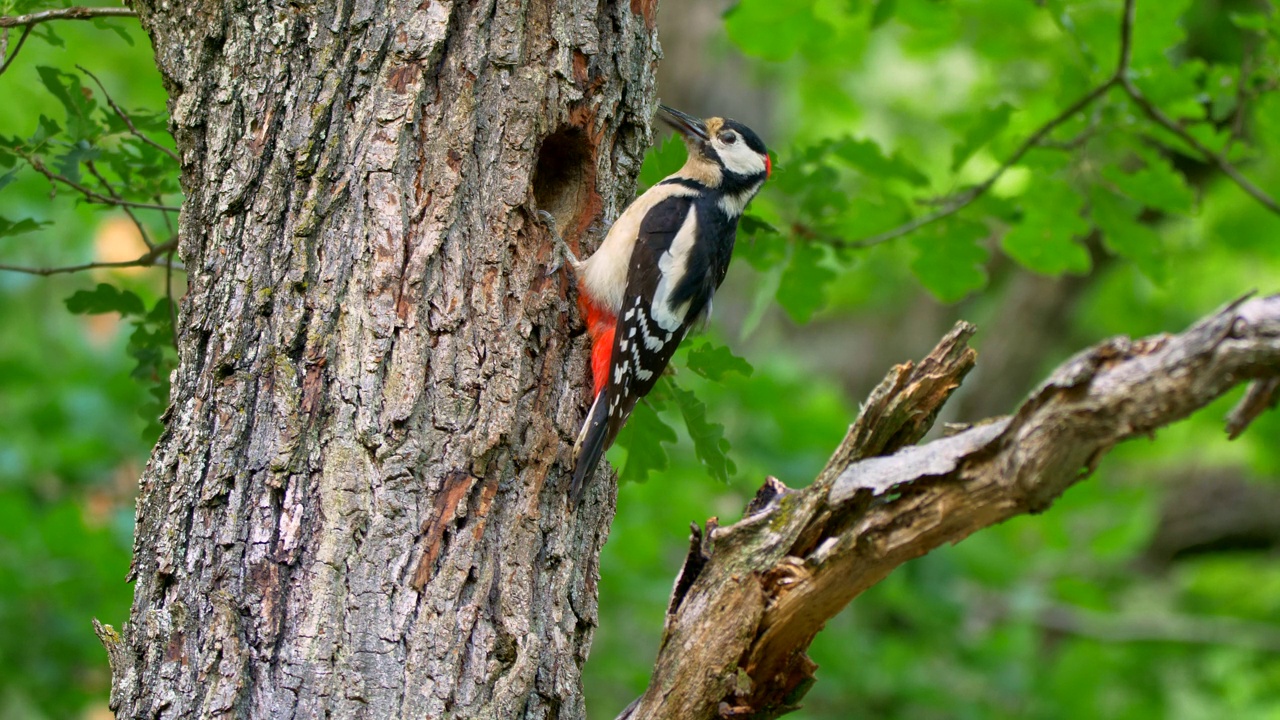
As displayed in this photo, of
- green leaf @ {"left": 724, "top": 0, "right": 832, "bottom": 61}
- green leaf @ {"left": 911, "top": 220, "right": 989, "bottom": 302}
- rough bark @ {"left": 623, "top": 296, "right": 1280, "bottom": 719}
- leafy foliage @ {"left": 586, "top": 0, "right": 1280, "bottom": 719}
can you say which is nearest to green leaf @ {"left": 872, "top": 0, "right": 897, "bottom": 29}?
leafy foliage @ {"left": 586, "top": 0, "right": 1280, "bottom": 719}

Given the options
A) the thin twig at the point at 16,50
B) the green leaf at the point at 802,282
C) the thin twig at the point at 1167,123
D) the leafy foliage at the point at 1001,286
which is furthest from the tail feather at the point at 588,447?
the thin twig at the point at 1167,123

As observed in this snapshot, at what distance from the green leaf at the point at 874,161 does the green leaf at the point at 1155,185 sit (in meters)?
0.65

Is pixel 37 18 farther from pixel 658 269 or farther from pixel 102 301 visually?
pixel 658 269

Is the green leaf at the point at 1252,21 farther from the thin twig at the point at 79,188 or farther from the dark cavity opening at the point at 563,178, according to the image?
the thin twig at the point at 79,188

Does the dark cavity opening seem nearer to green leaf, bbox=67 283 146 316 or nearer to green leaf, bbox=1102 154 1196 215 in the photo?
green leaf, bbox=67 283 146 316

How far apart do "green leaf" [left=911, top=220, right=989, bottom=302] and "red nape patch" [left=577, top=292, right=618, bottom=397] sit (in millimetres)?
1403

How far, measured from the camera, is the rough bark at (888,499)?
5.49 feet

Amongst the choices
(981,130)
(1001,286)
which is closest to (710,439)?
(981,130)

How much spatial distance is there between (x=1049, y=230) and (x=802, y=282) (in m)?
0.94

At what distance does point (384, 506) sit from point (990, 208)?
2563 millimetres

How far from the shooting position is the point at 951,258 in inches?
152

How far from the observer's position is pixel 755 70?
8148 millimetres

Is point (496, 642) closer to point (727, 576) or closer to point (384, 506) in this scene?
point (384, 506)

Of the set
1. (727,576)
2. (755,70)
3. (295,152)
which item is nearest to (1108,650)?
(755,70)
